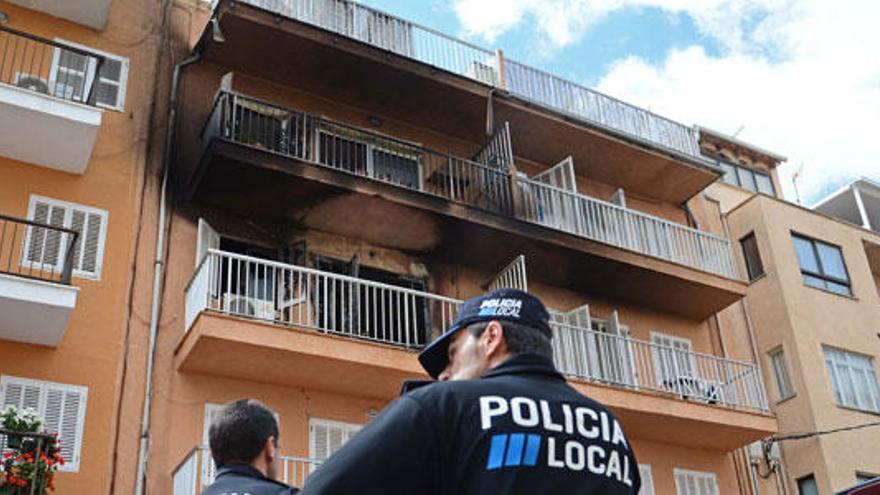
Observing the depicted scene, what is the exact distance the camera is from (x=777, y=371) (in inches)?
821

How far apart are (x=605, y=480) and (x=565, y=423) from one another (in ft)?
0.59

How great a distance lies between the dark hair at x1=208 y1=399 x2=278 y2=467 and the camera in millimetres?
4070

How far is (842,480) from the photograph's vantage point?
19.2 meters

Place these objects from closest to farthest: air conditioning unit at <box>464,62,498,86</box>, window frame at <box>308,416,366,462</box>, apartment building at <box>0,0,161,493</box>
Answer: apartment building at <box>0,0,161,493</box>, window frame at <box>308,416,366,462</box>, air conditioning unit at <box>464,62,498,86</box>

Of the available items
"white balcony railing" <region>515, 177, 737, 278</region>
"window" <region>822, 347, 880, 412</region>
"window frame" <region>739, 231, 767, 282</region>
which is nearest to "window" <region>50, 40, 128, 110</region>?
"white balcony railing" <region>515, 177, 737, 278</region>

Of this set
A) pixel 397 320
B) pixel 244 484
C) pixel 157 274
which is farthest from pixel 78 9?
pixel 244 484

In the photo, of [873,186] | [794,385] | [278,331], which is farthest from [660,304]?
[873,186]

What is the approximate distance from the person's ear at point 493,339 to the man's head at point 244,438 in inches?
65.9

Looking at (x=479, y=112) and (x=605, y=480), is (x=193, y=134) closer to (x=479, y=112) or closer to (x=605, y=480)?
(x=479, y=112)

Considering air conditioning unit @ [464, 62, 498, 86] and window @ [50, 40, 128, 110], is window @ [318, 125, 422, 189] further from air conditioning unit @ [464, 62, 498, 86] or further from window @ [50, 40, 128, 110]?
window @ [50, 40, 128, 110]

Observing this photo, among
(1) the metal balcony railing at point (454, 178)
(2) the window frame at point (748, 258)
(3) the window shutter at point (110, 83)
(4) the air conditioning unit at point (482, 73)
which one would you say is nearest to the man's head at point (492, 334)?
(1) the metal balcony railing at point (454, 178)

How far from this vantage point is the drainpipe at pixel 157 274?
13.0 meters

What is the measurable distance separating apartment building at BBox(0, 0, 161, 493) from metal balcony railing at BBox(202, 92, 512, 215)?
1460mm

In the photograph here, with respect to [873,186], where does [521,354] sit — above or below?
below
